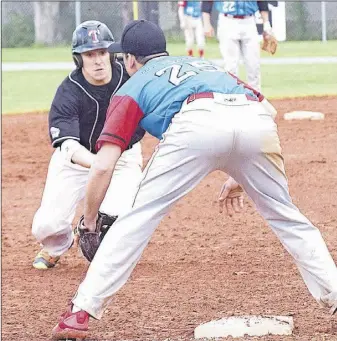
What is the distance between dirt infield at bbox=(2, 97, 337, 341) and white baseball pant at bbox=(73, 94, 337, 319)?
48cm

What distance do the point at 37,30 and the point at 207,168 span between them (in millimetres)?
27762

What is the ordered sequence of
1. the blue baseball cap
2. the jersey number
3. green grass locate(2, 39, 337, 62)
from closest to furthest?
the jersey number < the blue baseball cap < green grass locate(2, 39, 337, 62)

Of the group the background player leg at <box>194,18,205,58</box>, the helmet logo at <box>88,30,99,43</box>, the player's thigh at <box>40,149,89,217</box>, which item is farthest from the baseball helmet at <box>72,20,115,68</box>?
the background player leg at <box>194,18,205,58</box>

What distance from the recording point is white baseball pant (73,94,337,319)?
4363 millimetres

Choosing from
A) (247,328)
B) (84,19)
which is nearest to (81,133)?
(247,328)

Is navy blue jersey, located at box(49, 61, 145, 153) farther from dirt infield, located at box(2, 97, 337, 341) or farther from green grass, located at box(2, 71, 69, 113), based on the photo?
green grass, located at box(2, 71, 69, 113)

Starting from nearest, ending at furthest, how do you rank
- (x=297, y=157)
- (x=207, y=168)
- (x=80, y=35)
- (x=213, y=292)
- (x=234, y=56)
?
(x=207, y=168) < (x=213, y=292) < (x=80, y=35) < (x=297, y=157) < (x=234, y=56)

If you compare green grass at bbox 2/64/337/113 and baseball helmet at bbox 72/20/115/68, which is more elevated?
baseball helmet at bbox 72/20/115/68

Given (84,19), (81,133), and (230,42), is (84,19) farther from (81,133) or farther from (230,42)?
(81,133)

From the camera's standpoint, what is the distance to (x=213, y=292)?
18.9ft

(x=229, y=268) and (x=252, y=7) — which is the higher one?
(x=252, y=7)

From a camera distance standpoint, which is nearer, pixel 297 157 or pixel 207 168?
pixel 207 168

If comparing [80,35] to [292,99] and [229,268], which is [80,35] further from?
[292,99]

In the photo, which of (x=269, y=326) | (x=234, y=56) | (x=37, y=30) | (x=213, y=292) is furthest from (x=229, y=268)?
(x=37, y=30)
